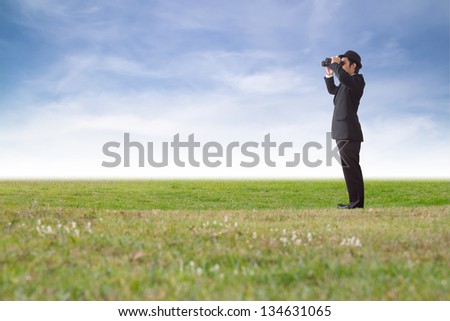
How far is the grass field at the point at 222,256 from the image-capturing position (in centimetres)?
502

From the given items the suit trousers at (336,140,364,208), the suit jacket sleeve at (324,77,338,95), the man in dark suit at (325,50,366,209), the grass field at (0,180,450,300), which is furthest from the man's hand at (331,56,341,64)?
the grass field at (0,180,450,300)

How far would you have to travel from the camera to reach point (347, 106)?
44.8 feet

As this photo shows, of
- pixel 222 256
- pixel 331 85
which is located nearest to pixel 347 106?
pixel 331 85

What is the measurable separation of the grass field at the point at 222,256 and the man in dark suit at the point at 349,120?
2.47 meters

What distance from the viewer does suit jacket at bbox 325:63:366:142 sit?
13.3m

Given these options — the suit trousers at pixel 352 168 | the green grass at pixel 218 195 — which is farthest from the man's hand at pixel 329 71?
the green grass at pixel 218 195

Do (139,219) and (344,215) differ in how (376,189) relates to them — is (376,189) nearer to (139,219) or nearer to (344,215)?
(344,215)

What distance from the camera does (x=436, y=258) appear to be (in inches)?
256

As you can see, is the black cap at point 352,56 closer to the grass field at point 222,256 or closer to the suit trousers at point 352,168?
the suit trousers at point 352,168

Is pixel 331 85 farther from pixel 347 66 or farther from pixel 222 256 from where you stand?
pixel 222 256

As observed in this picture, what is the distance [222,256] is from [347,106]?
8595mm

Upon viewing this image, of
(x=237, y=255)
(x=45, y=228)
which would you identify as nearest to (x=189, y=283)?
(x=237, y=255)

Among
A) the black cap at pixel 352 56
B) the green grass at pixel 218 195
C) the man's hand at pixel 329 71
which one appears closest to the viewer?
the black cap at pixel 352 56
